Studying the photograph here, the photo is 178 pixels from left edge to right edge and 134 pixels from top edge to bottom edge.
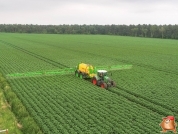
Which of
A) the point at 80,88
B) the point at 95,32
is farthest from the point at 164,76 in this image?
the point at 95,32

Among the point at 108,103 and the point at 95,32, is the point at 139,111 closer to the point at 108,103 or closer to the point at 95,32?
the point at 108,103

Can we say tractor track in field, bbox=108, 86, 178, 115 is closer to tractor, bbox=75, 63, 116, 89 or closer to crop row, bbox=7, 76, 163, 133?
crop row, bbox=7, 76, 163, 133

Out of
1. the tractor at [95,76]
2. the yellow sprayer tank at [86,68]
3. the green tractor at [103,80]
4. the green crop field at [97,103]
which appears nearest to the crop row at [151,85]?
the green crop field at [97,103]

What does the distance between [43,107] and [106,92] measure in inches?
220

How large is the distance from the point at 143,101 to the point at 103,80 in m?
4.82

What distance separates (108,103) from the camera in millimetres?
17188

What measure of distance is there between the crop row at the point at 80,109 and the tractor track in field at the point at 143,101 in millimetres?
506

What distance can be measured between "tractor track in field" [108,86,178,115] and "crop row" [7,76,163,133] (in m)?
0.51

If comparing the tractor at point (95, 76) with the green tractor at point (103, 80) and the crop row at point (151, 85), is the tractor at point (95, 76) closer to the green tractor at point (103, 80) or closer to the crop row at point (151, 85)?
the green tractor at point (103, 80)

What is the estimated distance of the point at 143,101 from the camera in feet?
58.1

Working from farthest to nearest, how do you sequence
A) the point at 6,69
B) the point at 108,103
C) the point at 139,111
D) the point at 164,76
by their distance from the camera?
1. the point at 6,69
2. the point at 164,76
3. the point at 108,103
4. the point at 139,111

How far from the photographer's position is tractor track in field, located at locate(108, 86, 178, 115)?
16.1 m

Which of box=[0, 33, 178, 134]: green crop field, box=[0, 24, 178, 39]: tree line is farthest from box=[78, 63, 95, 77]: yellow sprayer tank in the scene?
box=[0, 24, 178, 39]: tree line

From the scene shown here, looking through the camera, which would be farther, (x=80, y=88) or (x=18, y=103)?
(x=80, y=88)
